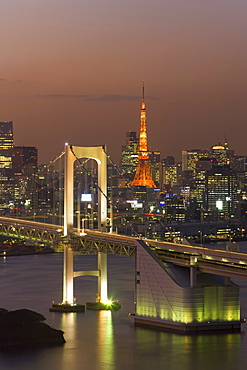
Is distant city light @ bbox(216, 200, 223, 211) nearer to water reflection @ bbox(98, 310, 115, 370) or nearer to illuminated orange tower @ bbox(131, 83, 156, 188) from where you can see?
illuminated orange tower @ bbox(131, 83, 156, 188)

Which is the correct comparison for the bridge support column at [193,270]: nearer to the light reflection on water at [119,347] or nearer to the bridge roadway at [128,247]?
the bridge roadway at [128,247]

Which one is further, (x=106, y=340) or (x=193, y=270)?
(x=193, y=270)

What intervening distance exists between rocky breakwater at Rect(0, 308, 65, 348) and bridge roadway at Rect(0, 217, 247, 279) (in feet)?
9.82

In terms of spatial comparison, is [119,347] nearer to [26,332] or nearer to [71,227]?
[26,332]

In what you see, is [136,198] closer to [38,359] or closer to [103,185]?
[103,185]

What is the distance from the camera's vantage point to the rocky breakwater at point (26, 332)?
2356cm

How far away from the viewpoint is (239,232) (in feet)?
244

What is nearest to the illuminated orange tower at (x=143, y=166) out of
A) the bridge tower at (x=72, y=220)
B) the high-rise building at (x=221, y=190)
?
the high-rise building at (x=221, y=190)

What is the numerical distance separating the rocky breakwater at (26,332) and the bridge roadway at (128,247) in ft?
9.82

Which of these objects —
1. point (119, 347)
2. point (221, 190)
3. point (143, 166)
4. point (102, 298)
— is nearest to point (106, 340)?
point (119, 347)

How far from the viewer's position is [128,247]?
26234mm

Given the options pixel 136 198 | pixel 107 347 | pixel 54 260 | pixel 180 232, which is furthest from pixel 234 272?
pixel 136 198

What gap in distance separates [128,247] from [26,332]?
3.64m

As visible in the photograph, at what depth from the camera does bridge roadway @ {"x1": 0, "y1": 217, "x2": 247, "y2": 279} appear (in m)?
23.7
